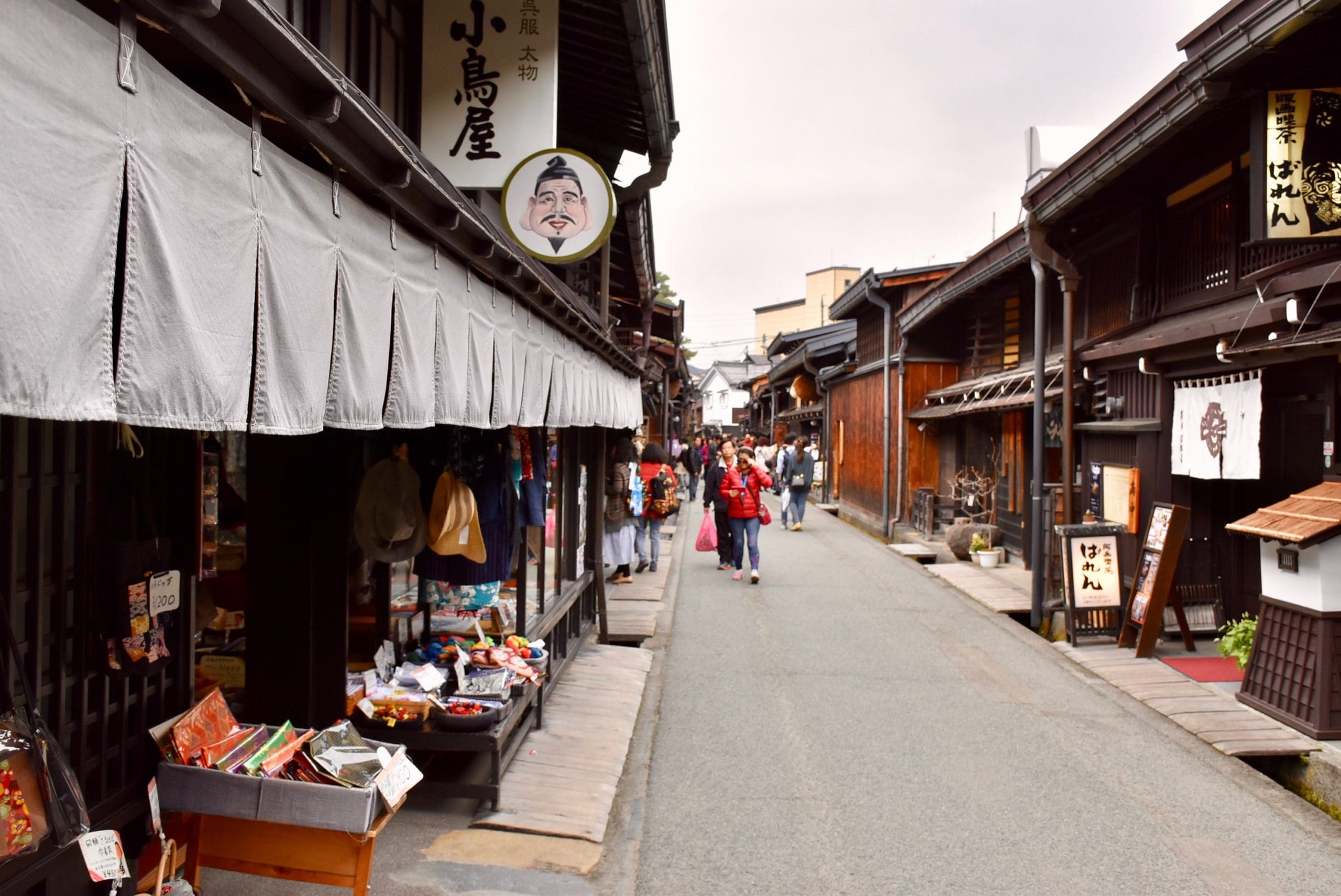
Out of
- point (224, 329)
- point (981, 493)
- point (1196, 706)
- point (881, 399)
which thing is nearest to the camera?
point (224, 329)

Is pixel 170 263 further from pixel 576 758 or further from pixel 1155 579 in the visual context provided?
pixel 1155 579

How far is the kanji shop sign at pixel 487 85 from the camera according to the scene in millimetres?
6816

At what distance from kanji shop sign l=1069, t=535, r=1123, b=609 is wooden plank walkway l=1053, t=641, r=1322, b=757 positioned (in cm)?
58

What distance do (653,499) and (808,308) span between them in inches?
2679

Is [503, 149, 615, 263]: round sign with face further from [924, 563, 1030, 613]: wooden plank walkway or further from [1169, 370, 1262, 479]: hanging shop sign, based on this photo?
[924, 563, 1030, 613]: wooden plank walkway

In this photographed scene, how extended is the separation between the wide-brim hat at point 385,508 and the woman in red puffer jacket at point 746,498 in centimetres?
976

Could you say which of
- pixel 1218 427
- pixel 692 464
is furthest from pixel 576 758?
pixel 692 464

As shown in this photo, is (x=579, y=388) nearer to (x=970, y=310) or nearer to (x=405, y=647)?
(x=405, y=647)

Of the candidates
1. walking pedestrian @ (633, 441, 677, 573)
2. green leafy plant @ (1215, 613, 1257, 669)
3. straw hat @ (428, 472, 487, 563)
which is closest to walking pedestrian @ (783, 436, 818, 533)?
walking pedestrian @ (633, 441, 677, 573)

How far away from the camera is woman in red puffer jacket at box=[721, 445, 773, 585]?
15000mm

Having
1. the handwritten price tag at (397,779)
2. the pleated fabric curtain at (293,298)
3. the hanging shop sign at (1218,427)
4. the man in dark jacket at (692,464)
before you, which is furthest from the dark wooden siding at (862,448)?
the pleated fabric curtain at (293,298)

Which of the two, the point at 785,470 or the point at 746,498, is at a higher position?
the point at 785,470

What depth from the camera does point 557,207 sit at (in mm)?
7160

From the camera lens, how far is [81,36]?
6.18ft
